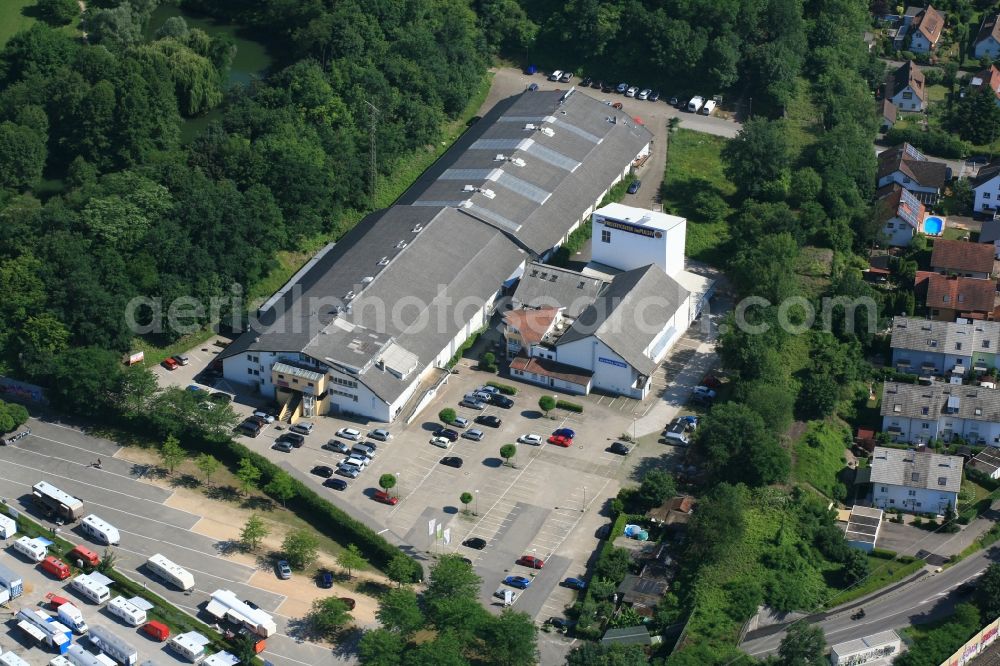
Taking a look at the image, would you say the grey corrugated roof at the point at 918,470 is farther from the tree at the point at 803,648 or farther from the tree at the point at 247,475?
the tree at the point at 247,475

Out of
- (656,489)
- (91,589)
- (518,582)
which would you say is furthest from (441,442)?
(91,589)

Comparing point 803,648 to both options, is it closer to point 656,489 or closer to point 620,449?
point 656,489

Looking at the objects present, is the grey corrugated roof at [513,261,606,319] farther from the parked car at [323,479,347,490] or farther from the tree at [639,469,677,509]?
the parked car at [323,479,347,490]

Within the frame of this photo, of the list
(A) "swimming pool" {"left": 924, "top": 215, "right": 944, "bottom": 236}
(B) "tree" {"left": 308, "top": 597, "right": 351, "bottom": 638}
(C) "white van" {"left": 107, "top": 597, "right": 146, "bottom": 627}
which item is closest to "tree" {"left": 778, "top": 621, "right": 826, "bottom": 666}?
(B) "tree" {"left": 308, "top": 597, "right": 351, "bottom": 638}

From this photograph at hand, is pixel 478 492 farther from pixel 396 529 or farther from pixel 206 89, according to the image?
pixel 206 89

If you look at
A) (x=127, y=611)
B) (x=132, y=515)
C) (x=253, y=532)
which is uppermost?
(x=253, y=532)

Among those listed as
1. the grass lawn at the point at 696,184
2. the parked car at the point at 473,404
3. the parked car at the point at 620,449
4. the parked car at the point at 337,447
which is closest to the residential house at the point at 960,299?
the grass lawn at the point at 696,184

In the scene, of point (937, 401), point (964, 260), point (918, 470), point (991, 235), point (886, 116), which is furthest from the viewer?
point (886, 116)

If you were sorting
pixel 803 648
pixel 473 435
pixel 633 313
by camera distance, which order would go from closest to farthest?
pixel 803 648, pixel 473 435, pixel 633 313
